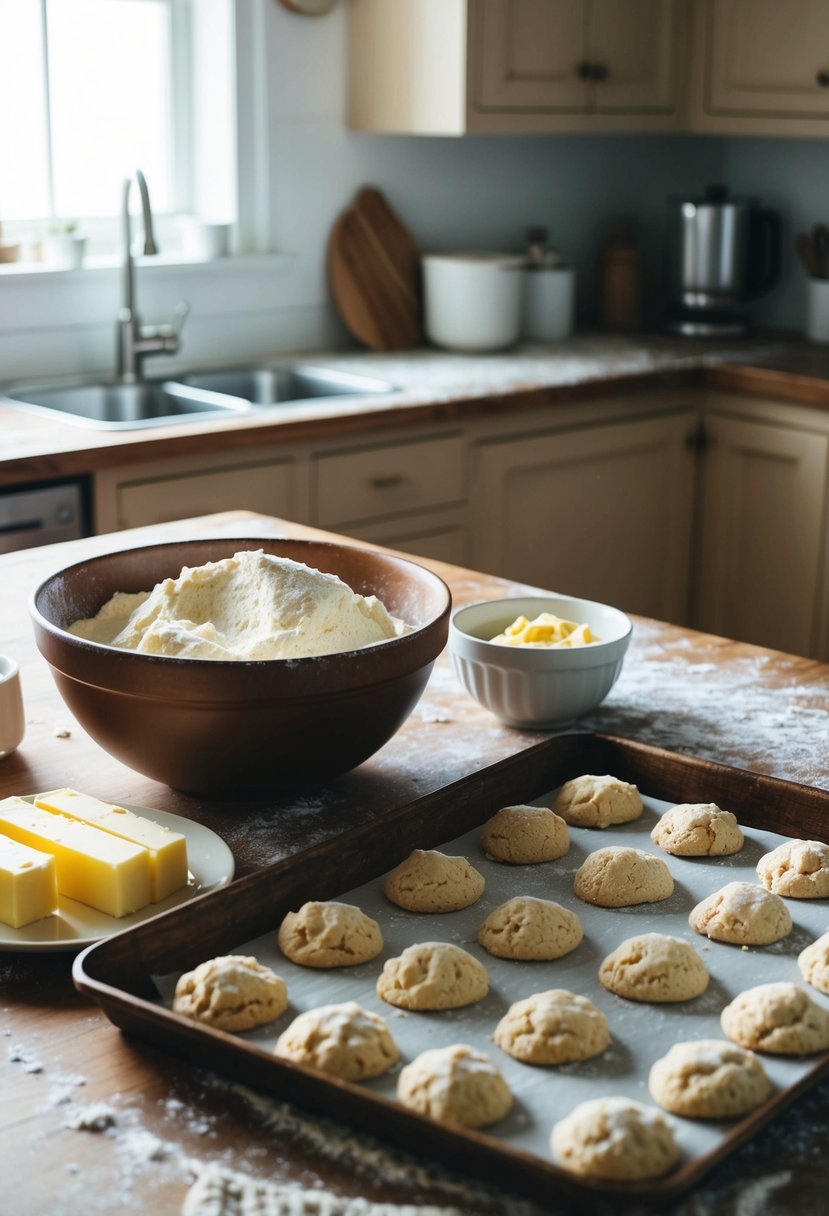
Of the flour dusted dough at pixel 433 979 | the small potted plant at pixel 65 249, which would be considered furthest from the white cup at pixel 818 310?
the flour dusted dough at pixel 433 979

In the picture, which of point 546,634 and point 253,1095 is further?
point 546,634

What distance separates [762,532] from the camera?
10.8ft

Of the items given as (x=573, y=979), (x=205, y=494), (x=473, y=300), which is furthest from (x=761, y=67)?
(x=573, y=979)

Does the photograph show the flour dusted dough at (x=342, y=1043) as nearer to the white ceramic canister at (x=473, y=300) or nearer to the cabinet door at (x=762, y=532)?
the cabinet door at (x=762, y=532)

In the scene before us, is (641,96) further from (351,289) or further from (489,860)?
(489,860)

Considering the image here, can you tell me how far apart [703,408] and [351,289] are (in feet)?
2.82

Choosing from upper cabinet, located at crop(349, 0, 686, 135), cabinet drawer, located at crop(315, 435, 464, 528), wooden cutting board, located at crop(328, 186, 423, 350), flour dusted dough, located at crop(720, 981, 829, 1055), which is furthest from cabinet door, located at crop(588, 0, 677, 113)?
flour dusted dough, located at crop(720, 981, 829, 1055)

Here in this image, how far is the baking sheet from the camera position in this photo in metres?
0.75

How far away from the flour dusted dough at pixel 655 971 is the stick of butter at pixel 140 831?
0.28m

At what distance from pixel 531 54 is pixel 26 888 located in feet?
9.00

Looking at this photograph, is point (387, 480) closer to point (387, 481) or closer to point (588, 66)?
point (387, 481)

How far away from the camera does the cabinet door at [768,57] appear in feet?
10.8

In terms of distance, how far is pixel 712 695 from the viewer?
1.35 meters

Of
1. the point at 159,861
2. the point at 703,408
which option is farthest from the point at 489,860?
the point at 703,408
